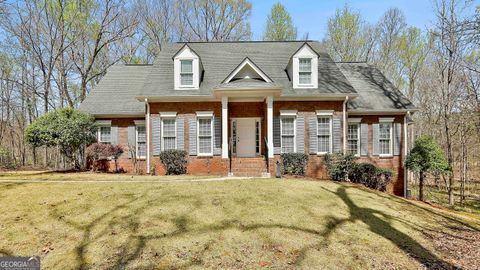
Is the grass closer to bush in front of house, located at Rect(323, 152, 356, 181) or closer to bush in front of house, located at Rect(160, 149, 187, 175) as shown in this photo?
bush in front of house, located at Rect(323, 152, 356, 181)

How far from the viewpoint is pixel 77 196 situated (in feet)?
28.8

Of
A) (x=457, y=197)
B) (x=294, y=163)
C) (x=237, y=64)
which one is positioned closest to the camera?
(x=294, y=163)

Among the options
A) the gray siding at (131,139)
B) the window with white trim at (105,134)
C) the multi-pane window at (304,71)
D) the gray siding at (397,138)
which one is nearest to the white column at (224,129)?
the multi-pane window at (304,71)

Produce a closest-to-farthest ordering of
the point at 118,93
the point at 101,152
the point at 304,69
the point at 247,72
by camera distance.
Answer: the point at 101,152, the point at 247,72, the point at 304,69, the point at 118,93

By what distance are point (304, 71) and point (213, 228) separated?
11929 mm

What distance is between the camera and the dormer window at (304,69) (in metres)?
16.1

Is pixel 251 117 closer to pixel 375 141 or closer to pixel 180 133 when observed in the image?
pixel 180 133

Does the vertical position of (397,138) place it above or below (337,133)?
below

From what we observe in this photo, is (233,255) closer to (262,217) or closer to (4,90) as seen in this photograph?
(262,217)

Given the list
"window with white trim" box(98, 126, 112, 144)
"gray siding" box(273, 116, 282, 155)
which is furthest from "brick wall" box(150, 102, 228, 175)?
"window with white trim" box(98, 126, 112, 144)

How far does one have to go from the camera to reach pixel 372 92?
18.0 meters

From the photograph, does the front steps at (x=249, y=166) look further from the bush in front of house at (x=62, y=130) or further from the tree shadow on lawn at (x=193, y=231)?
the bush in front of house at (x=62, y=130)

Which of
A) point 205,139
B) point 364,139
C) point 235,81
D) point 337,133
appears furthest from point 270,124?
point 364,139

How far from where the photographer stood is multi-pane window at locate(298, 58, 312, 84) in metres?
16.3
